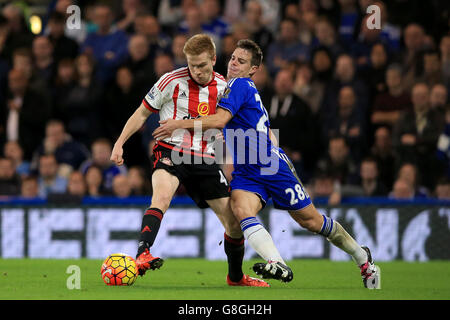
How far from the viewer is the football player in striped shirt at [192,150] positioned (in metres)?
7.56

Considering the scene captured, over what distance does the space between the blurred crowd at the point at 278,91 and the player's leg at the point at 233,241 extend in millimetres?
4425

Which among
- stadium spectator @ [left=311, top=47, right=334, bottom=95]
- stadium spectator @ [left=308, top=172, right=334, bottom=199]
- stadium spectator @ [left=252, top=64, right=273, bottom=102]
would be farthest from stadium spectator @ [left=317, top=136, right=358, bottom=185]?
stadium spectator @ [left=252, top=64, right=273, bottom=102]

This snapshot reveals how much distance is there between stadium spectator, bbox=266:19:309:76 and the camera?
13.6m

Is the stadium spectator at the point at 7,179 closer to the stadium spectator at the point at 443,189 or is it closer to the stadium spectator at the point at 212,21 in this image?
the stadium spectator at the point at 212,21

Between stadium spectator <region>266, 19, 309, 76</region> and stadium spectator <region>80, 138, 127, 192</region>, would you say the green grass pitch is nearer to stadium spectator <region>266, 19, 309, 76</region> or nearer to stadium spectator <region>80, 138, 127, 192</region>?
stadium spectator <region>80, 138, 127, 192</region>

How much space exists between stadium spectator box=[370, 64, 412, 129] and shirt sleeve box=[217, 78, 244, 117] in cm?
591

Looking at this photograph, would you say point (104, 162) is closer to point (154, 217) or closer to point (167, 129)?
point (154, 217)

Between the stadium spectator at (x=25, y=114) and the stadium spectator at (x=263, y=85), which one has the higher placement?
the stadium spectator at (x=263, y=85)

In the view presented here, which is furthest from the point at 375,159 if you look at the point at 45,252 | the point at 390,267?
the point at 45,252

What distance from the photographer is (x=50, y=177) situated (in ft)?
43.8

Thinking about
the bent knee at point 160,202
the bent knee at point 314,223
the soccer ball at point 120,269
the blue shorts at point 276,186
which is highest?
the blue shorts at point 276,186

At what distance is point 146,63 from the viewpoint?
1371cm

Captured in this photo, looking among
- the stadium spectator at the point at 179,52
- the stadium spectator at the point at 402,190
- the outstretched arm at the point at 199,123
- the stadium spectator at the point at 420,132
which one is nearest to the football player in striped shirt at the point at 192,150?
the outstretched arm at the point at 199,123

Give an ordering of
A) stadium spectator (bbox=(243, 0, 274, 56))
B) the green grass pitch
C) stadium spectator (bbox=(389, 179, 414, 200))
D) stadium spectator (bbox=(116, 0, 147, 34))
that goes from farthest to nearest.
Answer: stadium spectator (bbox=(116, 0, 147, 34)) < stadium spectator (bbox=(243, 0, 274, 56)) < stadium spectator (bbox=(389, 179, 414, 200)) < the green grass pitch
